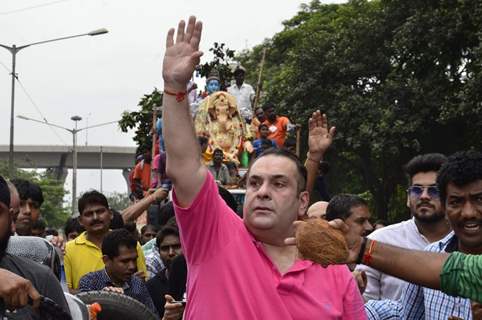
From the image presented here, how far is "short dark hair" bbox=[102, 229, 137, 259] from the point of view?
661cm

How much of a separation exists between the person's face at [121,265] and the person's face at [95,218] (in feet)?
2.82

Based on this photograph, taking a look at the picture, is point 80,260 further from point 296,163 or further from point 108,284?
point 296,163

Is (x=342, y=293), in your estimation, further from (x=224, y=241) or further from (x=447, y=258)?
(x=447, y=258)

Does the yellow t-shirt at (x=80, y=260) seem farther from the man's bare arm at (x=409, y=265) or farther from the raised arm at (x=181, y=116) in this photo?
the man's bare arm at (x=409, y=265)

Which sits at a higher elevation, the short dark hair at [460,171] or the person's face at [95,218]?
the short dark hair at [460,171]

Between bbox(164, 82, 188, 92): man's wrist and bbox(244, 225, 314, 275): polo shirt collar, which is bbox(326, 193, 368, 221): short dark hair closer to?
bbox(244, 225, 314, 275): polo shirt collar

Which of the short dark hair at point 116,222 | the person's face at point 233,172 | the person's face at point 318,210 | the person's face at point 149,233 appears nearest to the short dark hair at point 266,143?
the person's face at point 233,172

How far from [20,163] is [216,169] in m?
61.8

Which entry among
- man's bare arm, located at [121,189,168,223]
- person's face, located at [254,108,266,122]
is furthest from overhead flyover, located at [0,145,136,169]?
man's bare arm, located at [121,189,168,223]

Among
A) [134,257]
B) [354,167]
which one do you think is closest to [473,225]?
[134,257]

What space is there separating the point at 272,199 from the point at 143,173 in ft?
52.0

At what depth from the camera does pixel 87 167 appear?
77312mm

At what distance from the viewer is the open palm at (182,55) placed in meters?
3.83

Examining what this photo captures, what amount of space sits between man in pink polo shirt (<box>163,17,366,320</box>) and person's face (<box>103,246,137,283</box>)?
9.11 feet
